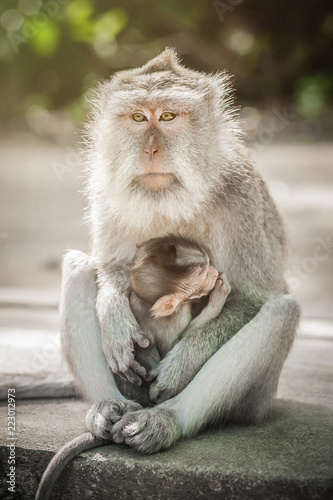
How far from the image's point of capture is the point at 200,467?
390 cm

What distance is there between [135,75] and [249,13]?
15391mm

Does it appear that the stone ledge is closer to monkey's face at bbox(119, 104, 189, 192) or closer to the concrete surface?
the concrete surface

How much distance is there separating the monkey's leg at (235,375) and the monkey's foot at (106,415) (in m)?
0.08

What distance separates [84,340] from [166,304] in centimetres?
67

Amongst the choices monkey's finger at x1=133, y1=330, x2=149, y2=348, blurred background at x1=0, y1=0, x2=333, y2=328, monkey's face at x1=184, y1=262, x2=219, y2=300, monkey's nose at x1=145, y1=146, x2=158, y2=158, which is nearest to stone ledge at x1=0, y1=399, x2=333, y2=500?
monkey's finger at x1=133, y1=330, x2=149, y2=348

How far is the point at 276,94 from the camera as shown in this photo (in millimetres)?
18719

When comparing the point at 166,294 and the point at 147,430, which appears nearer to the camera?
the point at 147,430

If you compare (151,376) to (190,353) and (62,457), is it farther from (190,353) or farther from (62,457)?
(62,457)
